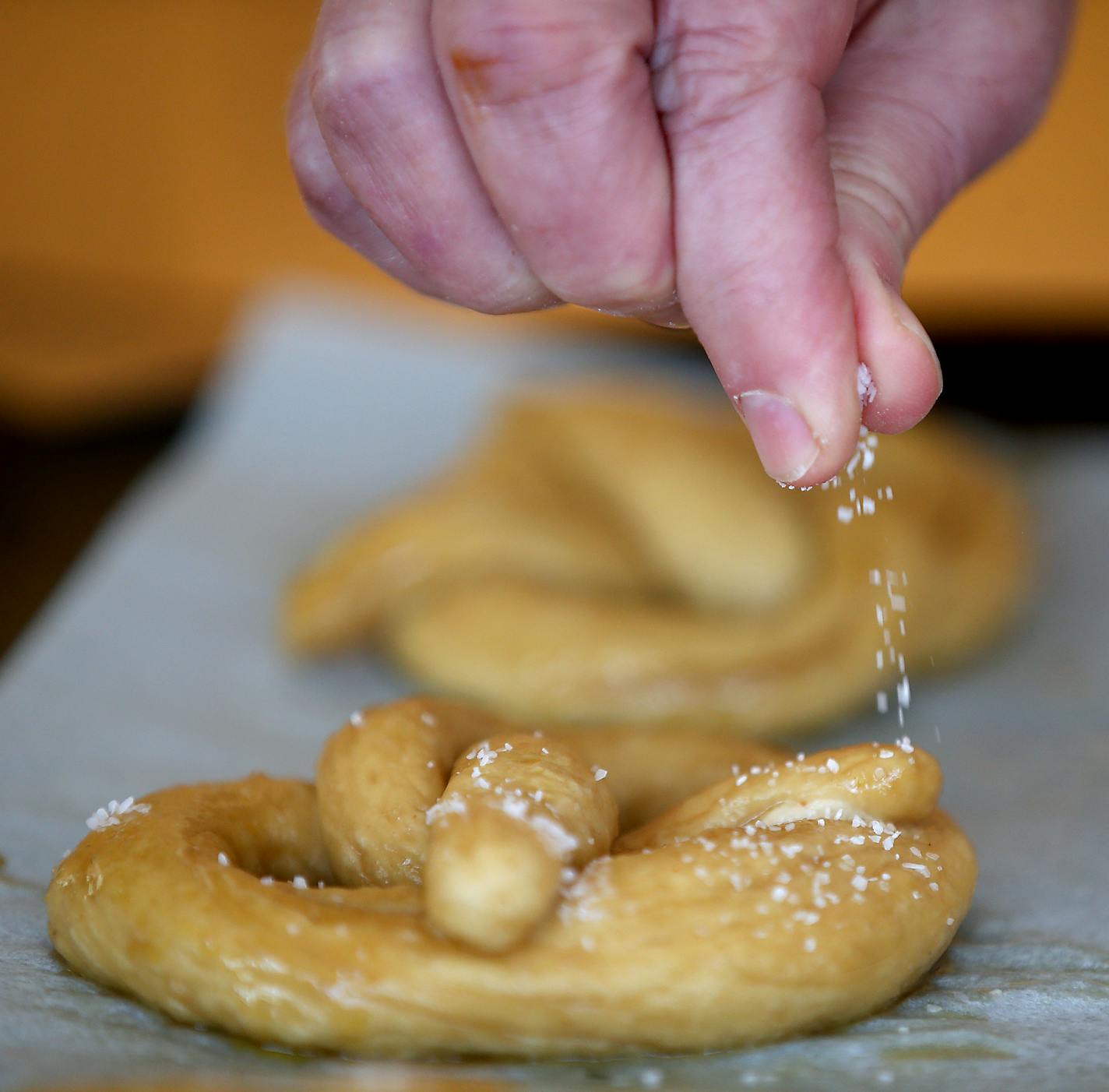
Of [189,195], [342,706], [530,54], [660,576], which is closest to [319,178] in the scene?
[530,54]

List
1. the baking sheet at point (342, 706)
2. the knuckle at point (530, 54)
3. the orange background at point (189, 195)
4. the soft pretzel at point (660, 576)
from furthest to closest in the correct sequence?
the orange background at point (189, 195), the soft pretzel at point (660, 576), the baking sheet at point (342, 706), the knuckle at point (530, 54)

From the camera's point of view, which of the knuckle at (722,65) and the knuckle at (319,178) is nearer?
the knuckle at (722,65)

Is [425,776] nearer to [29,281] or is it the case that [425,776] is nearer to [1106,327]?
[1106,327]

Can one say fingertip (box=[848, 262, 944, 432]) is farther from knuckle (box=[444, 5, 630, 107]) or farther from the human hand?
knuckle (box=[444, 5, 630, 107])

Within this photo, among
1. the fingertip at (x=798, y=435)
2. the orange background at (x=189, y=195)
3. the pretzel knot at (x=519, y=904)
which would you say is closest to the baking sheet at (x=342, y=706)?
the pretzel knot at (x=519, y=904)

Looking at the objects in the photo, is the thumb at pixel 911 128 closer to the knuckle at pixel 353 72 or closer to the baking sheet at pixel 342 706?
the knuckle at pixel 353 72

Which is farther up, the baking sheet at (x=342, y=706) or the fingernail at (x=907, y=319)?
the fingernail at (x=907, y=319)

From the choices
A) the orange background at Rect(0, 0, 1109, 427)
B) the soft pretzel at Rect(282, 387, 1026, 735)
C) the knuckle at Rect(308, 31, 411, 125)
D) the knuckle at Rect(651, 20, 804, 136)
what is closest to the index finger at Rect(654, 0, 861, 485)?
the knuckle at Rect(651, 20, 804, 136)

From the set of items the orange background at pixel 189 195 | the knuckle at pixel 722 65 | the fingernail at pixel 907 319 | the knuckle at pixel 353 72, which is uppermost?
the knuckle at pixel 353 72
